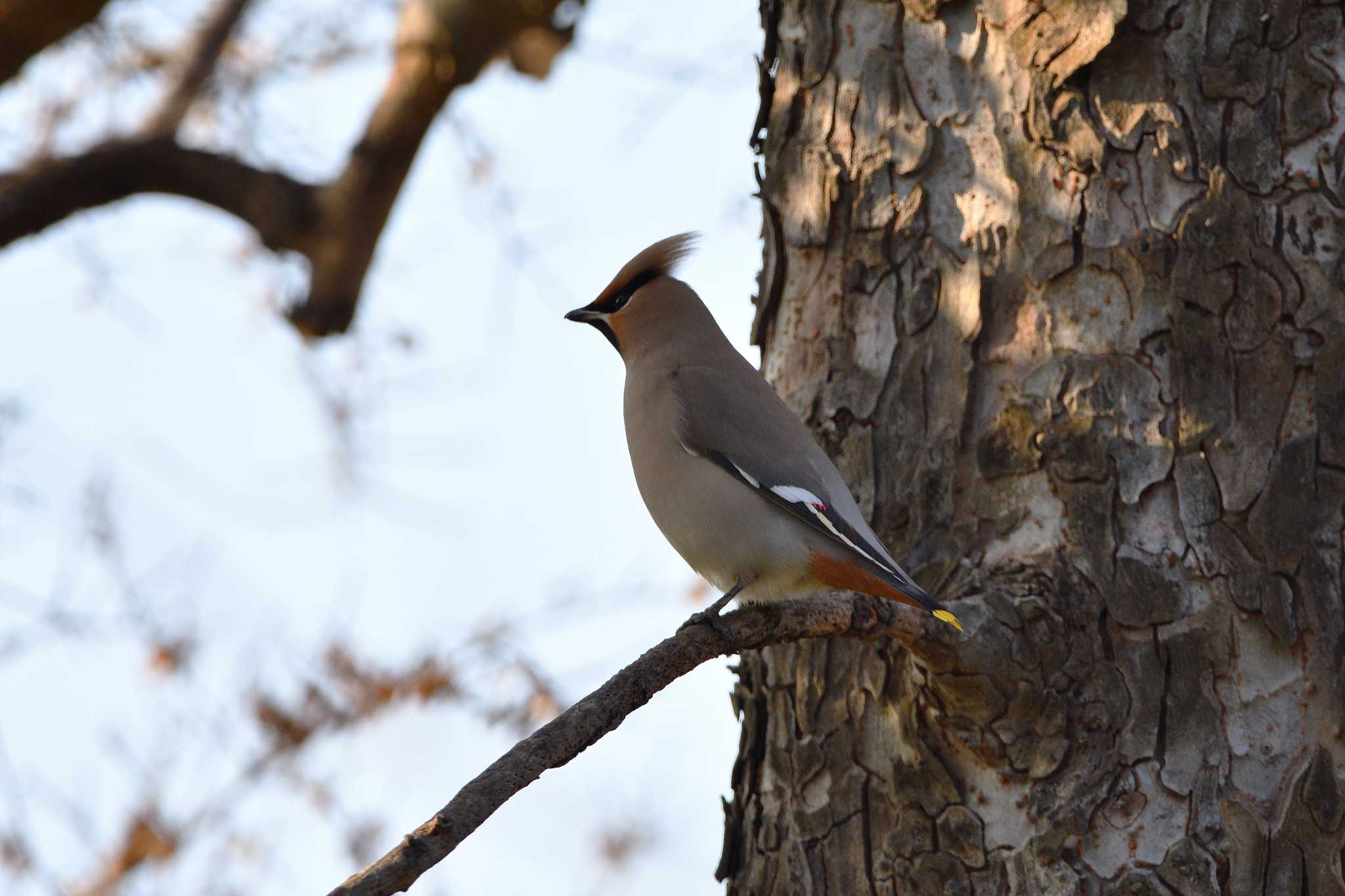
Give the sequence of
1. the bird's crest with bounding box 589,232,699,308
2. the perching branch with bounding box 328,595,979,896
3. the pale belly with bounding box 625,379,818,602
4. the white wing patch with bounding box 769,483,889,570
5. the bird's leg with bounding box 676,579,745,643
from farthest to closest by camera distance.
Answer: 1. the bird's crest with bounding box 589,232,699,308
2. the pale belly with bounding box 625,379,818,602
3. the white wing patch with bounding box 769,483,889,570
4. the bird's leg with bounding box 676,579,745,643
5. the perching branch with bounding box 328,595,979,896

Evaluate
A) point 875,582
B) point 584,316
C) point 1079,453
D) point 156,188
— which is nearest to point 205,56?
point 156,188

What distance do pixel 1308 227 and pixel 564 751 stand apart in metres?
1.53

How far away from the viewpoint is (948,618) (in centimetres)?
229

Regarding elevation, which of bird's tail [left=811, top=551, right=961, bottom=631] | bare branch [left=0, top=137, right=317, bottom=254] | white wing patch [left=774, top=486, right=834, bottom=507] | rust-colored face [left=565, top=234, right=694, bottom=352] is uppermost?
bare branch [left=0, top=137, right=317, bottom=254]

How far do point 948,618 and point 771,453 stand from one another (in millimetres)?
646

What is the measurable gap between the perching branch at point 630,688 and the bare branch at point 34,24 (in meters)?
2.11

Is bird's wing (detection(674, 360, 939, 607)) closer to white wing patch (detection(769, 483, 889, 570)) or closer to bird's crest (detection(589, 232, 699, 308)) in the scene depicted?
Answer: white wing patch (detection(769, 483, 889, 570))

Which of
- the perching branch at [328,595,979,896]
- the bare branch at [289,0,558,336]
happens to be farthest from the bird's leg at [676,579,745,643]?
the bare branch at [289,0,558,336]

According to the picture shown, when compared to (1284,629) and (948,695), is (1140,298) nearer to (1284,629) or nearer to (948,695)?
(1284,629)

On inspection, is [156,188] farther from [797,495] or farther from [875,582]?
[875,582]

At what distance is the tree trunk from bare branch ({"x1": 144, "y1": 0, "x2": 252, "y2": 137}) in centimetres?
297

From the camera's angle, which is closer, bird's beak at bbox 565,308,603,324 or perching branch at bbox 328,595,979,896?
perching branch at bbox 328,595,979,896

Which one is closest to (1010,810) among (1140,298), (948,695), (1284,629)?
(948,695)

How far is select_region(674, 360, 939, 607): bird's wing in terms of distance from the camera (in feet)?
8.37
